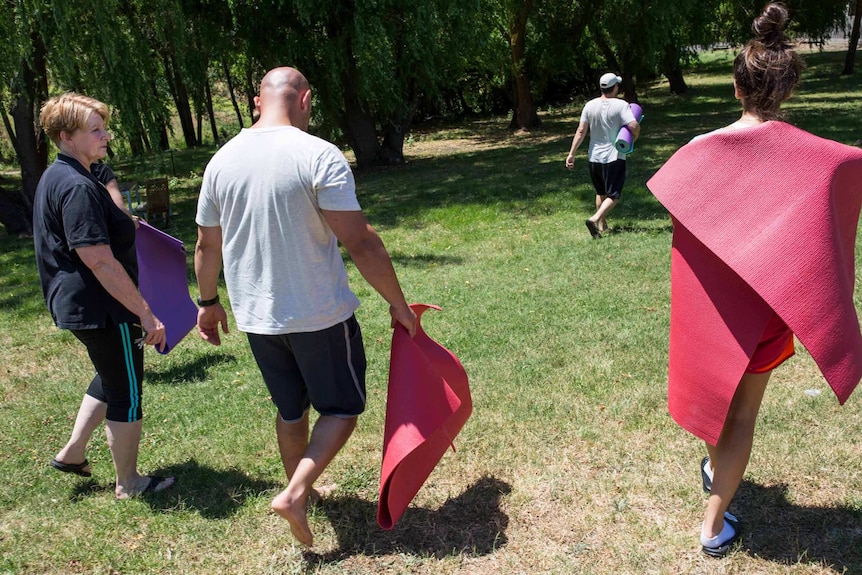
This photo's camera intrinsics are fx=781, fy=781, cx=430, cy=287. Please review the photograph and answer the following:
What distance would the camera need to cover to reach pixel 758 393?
3113 millimetres

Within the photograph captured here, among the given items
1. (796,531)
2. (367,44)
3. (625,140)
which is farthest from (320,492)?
(367,44)

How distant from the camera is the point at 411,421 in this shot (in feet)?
11.1

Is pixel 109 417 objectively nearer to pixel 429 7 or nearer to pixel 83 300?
pixel 83 300

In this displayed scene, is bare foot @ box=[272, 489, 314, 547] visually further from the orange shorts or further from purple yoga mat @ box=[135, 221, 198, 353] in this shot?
purple yoga mat @ box=[135, 221, 198, 353]

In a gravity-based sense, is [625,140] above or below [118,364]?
above

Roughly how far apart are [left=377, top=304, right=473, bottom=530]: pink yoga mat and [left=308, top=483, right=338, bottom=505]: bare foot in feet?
1.69

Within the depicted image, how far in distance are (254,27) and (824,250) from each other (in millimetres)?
14540

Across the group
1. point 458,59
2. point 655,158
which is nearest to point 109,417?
point 655,158

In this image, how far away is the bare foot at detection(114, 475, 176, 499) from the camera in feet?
13.4

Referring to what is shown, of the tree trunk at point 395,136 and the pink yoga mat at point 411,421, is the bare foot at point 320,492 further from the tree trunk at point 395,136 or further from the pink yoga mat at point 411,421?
the tree trunk at point 395,136

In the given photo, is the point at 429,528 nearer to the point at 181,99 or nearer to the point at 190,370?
the point at 190,370

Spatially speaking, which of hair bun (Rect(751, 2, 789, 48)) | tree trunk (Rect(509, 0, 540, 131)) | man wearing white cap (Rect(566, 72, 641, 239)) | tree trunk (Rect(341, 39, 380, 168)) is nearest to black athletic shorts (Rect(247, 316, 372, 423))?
hair bun (Rect(751, 2, 789, 48))

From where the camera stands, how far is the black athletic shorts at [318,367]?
3.22 m

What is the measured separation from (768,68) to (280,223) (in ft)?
6.23
